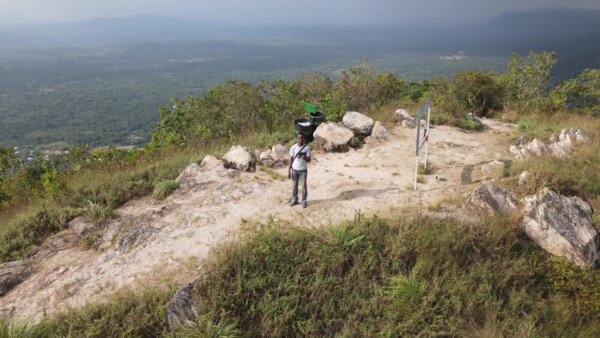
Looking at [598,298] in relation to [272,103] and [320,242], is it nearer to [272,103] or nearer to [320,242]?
[320,242]

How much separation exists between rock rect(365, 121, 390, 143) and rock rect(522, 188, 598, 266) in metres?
5.46

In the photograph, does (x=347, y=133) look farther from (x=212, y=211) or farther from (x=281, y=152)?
(x=212, y=211)

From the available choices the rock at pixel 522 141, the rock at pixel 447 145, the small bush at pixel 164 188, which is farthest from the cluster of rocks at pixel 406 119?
the small bush at pixel 164 188

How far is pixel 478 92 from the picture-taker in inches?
632

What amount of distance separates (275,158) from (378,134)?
3.91m

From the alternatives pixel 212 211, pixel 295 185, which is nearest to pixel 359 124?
pixel 295 185

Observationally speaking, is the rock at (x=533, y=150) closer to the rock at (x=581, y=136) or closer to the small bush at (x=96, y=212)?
the rock at (x=581, y=136)

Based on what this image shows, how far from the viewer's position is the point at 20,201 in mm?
9156

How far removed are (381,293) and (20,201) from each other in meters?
9.76

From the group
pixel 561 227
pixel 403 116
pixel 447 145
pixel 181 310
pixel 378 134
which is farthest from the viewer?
pixel 403 116

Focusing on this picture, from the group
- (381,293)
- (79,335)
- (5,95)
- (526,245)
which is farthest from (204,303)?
(5,95)

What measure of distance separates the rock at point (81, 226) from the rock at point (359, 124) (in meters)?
8.35

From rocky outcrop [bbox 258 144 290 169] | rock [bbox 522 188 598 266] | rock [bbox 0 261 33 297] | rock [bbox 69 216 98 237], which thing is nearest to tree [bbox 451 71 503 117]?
rocky outcrop [bbox 258 144 290 169]

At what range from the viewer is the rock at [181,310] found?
15.8 feet
